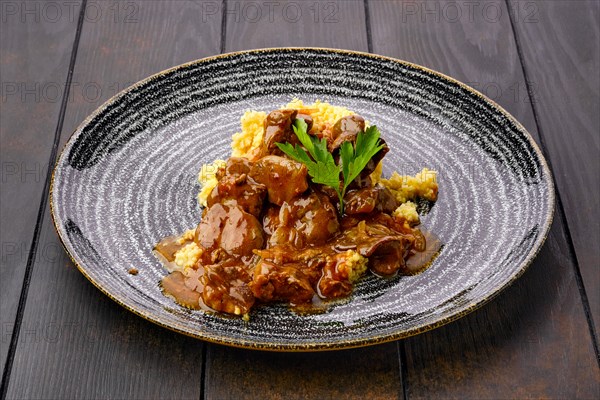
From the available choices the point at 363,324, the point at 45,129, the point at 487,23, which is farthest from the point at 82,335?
the point at 487,23

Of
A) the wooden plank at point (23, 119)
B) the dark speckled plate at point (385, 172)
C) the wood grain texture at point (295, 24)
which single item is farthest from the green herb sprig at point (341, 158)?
the wood grain texture at point (295, 24)

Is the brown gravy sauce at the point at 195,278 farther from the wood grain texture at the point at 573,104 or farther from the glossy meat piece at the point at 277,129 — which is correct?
the wood grain texture at the point at 573,104

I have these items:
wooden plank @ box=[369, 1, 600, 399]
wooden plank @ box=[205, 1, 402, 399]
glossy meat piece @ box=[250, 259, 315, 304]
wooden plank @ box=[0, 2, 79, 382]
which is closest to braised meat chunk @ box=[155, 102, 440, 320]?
glossy meat piece @ box=[250, 259, 315, 304]

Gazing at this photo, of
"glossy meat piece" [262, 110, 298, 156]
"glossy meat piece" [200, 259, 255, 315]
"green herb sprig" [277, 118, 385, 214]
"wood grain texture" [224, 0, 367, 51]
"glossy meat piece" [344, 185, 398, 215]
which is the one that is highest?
"wood grain texture" [224, 0, 367, 51]

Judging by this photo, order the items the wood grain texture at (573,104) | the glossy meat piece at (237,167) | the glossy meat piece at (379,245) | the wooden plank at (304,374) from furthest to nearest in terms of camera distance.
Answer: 1. the wood grain texture at (573,104)
2. the glossy meat piece at (237,167)
3. the glossy meat piece at (379,245)
4. the wooden plank at (304,374)

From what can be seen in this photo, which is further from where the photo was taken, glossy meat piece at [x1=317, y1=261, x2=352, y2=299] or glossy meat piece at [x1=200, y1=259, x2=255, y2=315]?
glossy meat piece at [x1=317, y1=261, x2=352, y2=299]

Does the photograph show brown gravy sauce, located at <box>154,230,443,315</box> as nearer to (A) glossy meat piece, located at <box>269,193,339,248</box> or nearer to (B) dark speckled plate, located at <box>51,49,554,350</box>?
(B) dark speckled plate, located at <box>51,49,554,350</box>

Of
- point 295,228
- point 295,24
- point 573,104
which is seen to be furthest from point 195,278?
point 573,104
